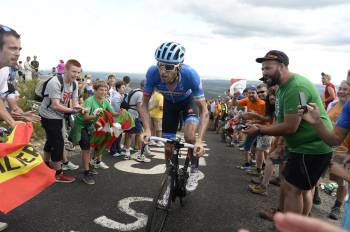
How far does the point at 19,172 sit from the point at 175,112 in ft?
8.42

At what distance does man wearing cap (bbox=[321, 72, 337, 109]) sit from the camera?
9039mm

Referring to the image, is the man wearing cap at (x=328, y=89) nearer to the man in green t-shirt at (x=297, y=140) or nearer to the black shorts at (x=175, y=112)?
the black shorts at (x=175, y=112)

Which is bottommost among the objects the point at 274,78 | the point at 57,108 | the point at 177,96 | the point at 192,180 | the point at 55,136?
the point at 192,180

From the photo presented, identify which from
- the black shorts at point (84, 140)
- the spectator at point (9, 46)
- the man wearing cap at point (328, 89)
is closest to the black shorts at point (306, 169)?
the spectator at point (9, 46)

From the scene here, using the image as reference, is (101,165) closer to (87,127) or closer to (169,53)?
(87,127)

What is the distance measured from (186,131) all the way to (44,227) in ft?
7.73

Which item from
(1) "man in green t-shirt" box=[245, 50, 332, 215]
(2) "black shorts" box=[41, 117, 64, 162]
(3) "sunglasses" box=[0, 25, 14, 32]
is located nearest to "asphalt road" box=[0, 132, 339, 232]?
(2) "black shorts" box=[41, 117, 64, 162]

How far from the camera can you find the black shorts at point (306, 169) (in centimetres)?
402

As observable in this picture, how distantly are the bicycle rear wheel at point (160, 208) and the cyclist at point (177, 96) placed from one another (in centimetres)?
60

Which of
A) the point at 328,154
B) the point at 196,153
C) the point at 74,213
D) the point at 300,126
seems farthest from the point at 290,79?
the point at 74,213

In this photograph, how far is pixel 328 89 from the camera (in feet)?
30.1

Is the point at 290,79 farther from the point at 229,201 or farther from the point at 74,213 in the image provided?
the point at 74,213

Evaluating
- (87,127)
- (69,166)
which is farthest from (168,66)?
(69,166)

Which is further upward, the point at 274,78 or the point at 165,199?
the point at 274,78
